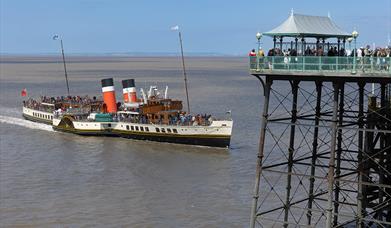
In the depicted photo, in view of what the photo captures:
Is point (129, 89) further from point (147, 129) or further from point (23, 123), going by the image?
point (23, 123)

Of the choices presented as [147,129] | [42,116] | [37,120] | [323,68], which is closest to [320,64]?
[323,68]

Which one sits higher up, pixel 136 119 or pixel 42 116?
pixel 136 119

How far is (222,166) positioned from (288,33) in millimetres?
28132

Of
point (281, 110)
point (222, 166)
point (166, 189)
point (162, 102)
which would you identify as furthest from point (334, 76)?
point (281, 110)

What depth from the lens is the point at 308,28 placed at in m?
24.9

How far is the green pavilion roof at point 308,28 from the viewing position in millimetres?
24453

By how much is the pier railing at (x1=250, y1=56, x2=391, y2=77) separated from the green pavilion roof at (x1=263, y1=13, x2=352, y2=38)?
3.19 feet

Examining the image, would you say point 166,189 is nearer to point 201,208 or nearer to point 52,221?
point 201,208

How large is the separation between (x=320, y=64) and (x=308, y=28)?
6.67ft

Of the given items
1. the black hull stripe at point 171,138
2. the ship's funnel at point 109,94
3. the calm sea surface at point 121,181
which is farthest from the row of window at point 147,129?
the ship's funnel at point 109,94

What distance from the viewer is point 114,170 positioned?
5041 centimetres

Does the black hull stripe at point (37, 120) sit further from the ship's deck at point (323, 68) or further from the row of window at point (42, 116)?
the ship's deck at point (323, 68)

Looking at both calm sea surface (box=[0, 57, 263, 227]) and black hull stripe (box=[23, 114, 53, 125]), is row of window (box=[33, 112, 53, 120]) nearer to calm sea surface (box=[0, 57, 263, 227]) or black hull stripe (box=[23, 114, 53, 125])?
black hull stripe (box=[23, 114, 53, 125])

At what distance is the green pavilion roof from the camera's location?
80.2ft
